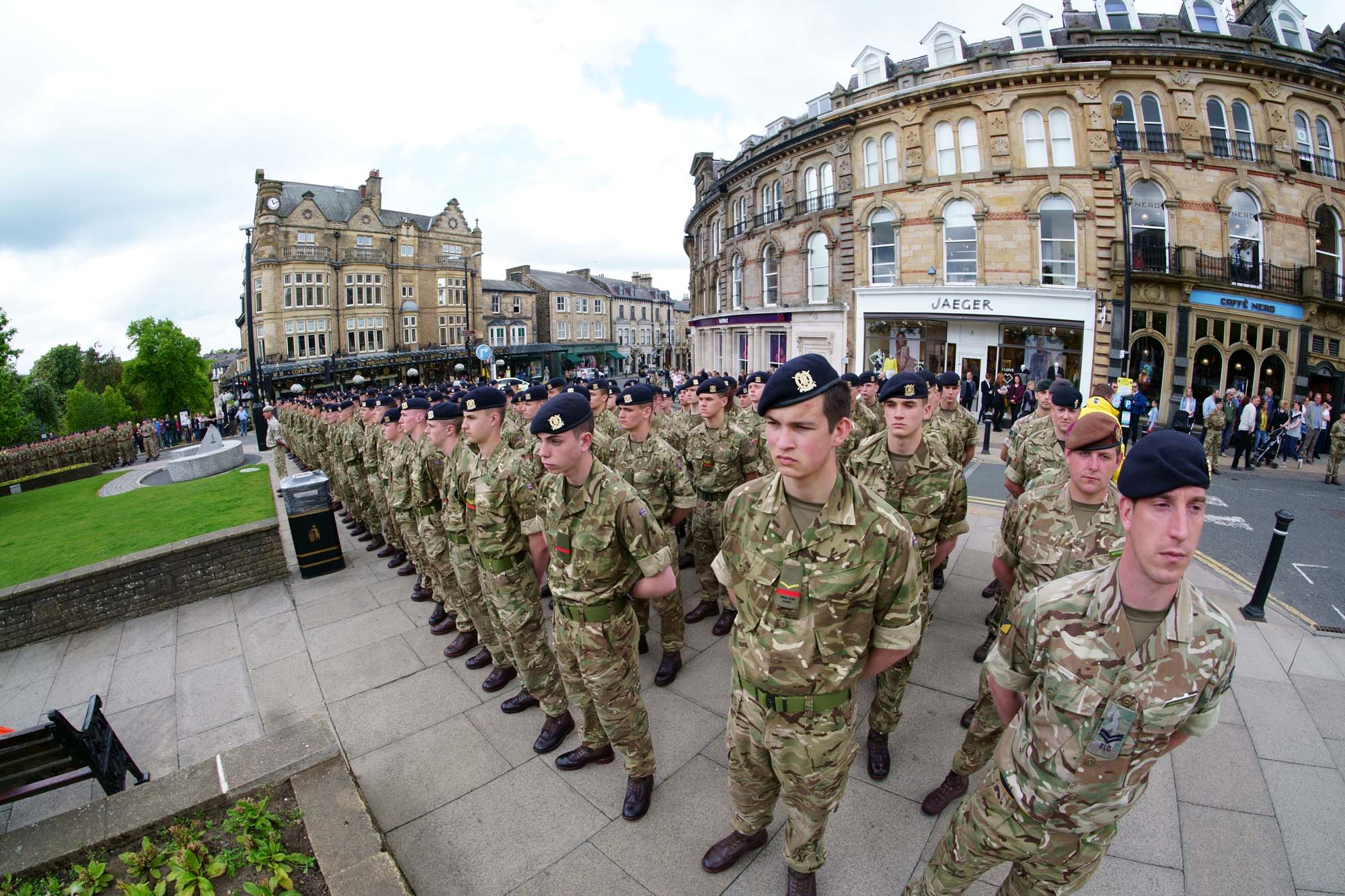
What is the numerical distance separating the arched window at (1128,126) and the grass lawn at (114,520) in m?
29.7

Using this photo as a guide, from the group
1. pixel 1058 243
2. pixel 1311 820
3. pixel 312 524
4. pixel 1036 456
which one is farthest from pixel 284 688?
pixel 1058 243

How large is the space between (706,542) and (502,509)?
2.94m

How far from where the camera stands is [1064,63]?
67.6 feet

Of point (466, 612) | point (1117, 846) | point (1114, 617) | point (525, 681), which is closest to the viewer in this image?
point (1114, 617)

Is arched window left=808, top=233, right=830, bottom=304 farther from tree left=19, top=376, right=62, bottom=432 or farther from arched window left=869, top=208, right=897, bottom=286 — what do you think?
tree left=19, top=376, right=62, bottom=432

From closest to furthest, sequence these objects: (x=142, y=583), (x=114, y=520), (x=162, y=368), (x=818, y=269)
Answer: (x=142, y=583) < (x=114, y=520) < (x=818, y=269) < (x=162, y=368)

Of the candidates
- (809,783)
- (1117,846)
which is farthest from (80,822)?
(1117,846)

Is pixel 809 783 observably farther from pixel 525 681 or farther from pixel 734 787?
pixel 525 681

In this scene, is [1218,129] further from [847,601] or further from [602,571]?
[602,571]

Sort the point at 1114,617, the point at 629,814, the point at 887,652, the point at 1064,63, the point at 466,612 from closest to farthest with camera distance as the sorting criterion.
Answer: the point at 1114,617, the point at 887,652, the point at 629,814, the point at 466,612, the point at 1064,63

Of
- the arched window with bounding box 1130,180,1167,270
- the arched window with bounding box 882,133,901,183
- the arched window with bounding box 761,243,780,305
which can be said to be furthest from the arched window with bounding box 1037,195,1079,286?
the arched window with bounding box 761,243,780,305

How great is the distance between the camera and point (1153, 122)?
68.7ft

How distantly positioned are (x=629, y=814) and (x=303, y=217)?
54521mm

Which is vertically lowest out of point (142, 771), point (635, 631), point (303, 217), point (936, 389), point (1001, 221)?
point (142, 771)
